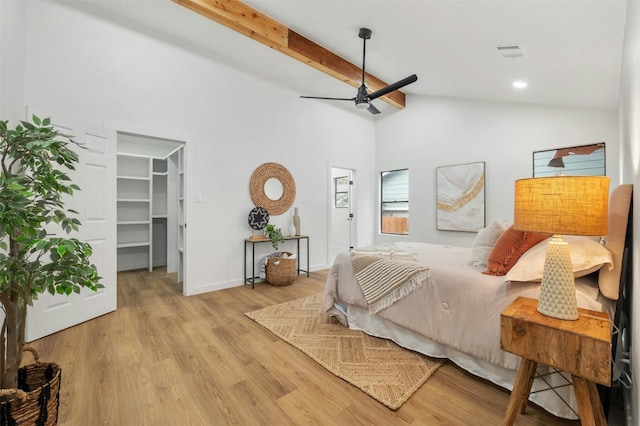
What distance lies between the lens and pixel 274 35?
3.13m

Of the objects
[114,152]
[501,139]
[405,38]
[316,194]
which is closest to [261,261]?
[316,194]

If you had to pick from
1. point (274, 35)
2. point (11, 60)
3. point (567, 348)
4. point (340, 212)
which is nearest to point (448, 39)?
point (274, 35)

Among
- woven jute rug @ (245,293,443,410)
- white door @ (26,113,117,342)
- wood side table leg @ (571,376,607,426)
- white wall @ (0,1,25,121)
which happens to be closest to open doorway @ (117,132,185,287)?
white door @ (26,113,117,342)

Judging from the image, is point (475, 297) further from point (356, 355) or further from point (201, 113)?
point (201, 113)

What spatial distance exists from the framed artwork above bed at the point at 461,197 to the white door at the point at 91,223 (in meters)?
4.67

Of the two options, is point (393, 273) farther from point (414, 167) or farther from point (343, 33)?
point (414, 167)

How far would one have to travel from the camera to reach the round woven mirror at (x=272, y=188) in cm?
416

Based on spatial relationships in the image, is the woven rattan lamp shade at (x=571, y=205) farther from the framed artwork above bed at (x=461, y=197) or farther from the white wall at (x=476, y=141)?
the framed artwork above bed at (x=461, y=197)

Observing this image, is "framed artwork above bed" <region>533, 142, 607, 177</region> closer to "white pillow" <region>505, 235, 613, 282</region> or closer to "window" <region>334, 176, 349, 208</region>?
"white pillow" <region>505, 235, 613, 282</region>

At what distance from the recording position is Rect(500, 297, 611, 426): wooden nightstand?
1137 millimetres

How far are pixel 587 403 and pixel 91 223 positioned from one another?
3.81 meters

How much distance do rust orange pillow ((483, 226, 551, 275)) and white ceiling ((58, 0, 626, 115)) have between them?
1552 millimetres

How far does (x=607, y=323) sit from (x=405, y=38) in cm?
293

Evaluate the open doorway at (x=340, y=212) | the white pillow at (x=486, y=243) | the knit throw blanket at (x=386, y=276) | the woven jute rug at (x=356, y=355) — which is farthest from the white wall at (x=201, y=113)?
the white pillow at (x=486, y=243)
